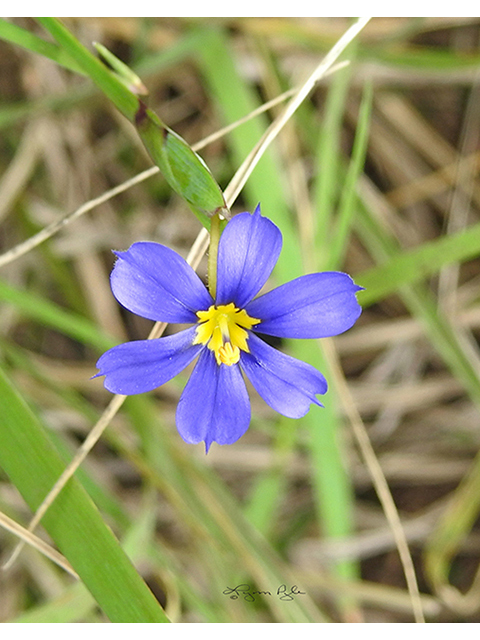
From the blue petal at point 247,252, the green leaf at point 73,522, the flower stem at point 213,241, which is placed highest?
the flower stem at point 213,241

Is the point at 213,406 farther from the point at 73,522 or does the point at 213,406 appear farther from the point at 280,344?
the point at 280,344

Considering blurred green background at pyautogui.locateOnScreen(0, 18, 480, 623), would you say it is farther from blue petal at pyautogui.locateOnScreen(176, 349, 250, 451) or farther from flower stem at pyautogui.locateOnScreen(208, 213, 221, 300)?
flower stem at pyautogui.locateOnScreen(208, 213, 221, 300)

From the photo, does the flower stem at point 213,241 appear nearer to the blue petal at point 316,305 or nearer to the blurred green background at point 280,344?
the blue petal at point 316,305

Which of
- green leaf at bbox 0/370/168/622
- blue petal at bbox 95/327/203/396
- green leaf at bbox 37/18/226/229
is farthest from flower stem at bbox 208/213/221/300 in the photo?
green leaf at bbox 0/370/168/622

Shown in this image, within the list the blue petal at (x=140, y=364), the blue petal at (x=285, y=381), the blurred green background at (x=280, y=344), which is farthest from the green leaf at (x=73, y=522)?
the blurred green background at (x=280, y=344)

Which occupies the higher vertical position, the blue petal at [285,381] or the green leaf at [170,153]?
the green leaf at [170,153]
